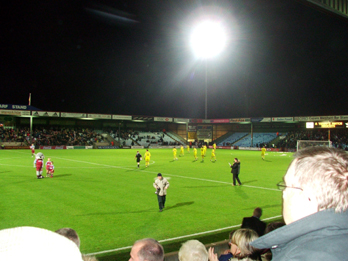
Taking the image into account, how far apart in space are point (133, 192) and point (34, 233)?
1318 centimetres

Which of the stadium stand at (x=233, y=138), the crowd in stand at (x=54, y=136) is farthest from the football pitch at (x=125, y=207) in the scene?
the stadium stand at (x=233, y=138)

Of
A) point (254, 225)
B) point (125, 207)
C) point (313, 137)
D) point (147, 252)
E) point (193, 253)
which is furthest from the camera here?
point (313, 137)

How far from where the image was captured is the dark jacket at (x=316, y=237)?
1140 mm

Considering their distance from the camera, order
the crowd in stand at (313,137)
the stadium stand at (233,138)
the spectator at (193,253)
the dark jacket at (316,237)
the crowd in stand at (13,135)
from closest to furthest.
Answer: the dark jacket at (316,237), the spectator at (193,253), the crowd in stand at (13,135), the crowd in stand at (313,137), the stadium stand at (233,138)

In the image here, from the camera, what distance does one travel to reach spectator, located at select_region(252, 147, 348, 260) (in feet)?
3.80

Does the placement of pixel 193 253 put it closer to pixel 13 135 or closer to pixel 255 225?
pixel 255 225

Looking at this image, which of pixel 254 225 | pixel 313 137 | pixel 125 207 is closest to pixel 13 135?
pixel 125 207

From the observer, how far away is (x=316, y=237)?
46.6 inches

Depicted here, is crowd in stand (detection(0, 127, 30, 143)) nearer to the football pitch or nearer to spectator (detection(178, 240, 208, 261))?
the football pitch

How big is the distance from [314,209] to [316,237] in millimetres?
155

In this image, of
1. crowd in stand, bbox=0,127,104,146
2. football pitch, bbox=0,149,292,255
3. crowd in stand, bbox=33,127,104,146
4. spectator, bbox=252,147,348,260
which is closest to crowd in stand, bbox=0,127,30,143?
crowd in stand, bbox=0,127,104,146

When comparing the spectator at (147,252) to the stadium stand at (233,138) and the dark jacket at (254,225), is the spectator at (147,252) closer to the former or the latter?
the dark jacket at (254,225)

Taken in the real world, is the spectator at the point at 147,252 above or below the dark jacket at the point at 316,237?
below

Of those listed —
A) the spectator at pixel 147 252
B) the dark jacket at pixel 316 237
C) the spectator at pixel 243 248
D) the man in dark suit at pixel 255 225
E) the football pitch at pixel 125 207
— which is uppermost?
the dark jacket at pixel 316 237
